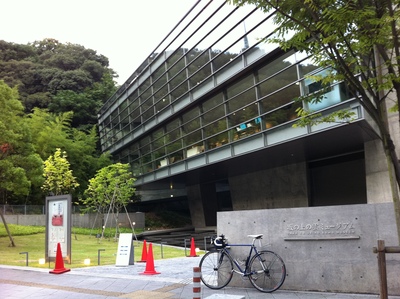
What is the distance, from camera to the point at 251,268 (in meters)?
8.18

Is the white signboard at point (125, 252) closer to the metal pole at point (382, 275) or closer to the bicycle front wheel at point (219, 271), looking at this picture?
the bicycle front wheel at point (219, 271)

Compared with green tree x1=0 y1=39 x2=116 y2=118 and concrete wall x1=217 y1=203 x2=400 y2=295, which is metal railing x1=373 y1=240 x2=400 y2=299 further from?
green tree x1=0 y1=39 x2=116 y2=118

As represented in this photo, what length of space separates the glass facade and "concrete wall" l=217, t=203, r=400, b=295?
5.50 metres

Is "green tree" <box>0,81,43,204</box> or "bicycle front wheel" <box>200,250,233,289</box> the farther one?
"green tree" <box>0,81,43,204</box>

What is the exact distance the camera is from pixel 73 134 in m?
51.1

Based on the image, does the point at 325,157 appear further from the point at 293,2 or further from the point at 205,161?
the point at 293,2

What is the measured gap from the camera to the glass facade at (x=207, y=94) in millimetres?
20344

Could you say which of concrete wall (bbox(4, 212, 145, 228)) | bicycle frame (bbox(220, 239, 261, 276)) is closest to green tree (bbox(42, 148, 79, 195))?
concrete wall (bbox(4, 212, 145, 228))

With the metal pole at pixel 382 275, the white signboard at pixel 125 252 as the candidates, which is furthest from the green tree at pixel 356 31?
the white signboard at pixel 125 252

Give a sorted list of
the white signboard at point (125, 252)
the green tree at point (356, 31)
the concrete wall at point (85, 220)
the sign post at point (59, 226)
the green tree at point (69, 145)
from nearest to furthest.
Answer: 1. the green tree at point (356, 31)
2. the white signboard at point (125, 252)
3. the sign post at point (59, 226)
4. the concrete wall at point (85, 220)
5. the green tree at point (69, 145)

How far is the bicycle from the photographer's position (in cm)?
798

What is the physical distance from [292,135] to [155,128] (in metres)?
19.2

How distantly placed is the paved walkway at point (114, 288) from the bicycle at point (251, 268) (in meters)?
0.21

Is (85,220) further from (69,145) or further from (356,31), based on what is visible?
(356,31)
